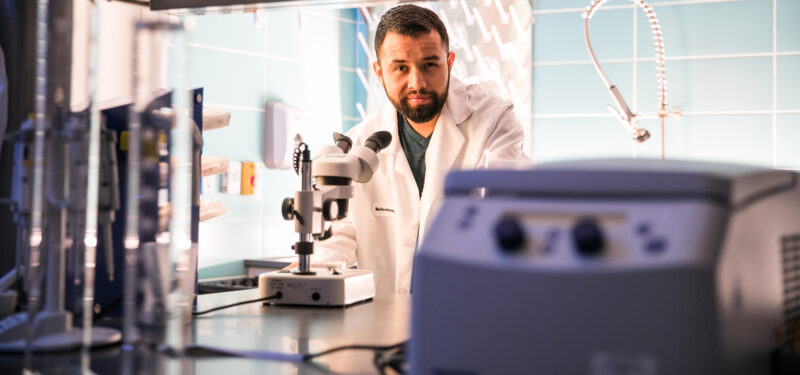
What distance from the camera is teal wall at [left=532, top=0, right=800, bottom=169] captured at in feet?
10.6

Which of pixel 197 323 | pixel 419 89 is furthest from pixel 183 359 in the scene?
pixel 419 89

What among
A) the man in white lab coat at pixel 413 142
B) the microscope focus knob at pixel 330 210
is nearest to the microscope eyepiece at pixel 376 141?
the microscope focus knob at pixel 330 210

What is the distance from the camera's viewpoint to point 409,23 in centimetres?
216

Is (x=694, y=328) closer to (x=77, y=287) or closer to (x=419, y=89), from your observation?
(x=77, y=287)

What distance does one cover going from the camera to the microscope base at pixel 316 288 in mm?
1442

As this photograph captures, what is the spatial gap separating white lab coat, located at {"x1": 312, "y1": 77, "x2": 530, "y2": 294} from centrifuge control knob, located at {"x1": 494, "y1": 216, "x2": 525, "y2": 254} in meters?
1.51

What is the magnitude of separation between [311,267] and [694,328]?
1.20 m

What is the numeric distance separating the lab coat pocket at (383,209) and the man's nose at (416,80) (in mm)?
370

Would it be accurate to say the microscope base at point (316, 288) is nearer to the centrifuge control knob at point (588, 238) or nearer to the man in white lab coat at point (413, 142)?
the man in white lab coat at point (413, 142)

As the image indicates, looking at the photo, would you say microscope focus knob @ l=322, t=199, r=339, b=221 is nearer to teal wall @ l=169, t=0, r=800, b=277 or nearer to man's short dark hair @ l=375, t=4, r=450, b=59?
man's short dark hair @ l=375, t=4, r=450, b=59

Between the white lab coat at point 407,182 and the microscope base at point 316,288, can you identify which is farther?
the white lab coat at point 407,182

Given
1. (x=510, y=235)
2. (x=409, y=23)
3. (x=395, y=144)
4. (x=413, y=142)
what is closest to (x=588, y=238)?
(x=510, y=235)

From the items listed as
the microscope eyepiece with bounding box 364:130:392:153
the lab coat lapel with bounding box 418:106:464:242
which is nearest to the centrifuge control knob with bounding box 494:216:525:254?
the microscope eyepiece with bounding box 364:130:392:153

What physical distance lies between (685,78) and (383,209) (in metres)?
1.84
